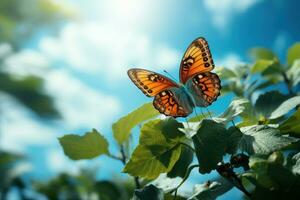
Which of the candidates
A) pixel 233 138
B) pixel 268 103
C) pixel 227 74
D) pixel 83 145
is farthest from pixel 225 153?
pixel 227 74

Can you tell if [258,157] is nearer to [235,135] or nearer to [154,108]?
[235,135]

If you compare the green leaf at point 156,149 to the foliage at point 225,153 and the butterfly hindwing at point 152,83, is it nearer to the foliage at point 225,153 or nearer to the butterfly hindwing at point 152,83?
the foliage at point 225,153

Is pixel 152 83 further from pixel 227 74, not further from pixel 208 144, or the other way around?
pixel 208 144

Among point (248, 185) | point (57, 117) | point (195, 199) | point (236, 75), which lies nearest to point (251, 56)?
point (236, 75)

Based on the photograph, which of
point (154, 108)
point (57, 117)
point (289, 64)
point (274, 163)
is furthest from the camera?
point (57, 117)

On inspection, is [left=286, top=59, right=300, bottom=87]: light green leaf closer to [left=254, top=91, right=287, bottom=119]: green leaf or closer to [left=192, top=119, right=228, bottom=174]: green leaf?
[left=254, top=91, right=287, bottom=119]: green leaf

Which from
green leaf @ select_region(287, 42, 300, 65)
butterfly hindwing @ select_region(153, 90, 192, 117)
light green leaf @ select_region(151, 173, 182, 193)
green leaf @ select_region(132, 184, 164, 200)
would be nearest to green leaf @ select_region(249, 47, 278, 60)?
green leaf @ select_region(287, 42, 300, 65)

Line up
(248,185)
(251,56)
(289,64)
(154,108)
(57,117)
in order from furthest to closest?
(57,117) → (251,56) → (289,64) → (154,108) → (248,185)
